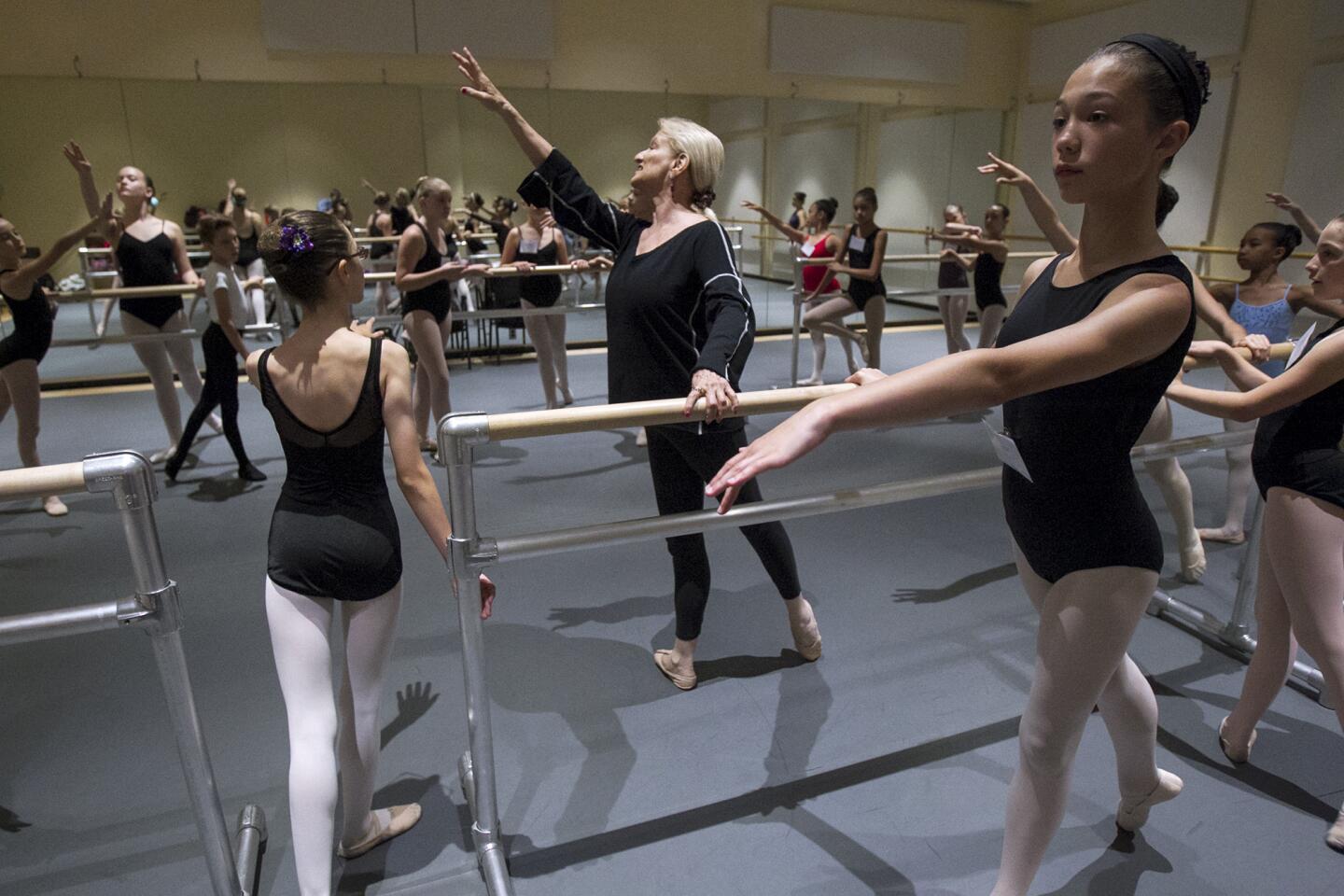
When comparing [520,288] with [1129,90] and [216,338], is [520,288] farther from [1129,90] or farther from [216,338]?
[1129,90]

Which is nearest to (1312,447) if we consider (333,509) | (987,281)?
(333,509)

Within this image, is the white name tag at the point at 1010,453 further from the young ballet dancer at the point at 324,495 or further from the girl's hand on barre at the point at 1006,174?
the girl's hand on barre at the point at 1006,174

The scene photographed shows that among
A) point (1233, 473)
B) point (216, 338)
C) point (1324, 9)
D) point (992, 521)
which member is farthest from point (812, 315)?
point (1324, 9)

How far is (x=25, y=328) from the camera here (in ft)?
11.8

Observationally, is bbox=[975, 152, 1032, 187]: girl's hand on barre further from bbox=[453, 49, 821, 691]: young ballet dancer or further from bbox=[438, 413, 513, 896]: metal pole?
bbox=[438, 413, 513, 896]: metal pole

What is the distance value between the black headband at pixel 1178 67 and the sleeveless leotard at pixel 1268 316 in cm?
258

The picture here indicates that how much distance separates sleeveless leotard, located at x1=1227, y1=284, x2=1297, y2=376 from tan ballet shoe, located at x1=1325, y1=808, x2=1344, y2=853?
6.09ft

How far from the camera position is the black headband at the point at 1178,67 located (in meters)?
1.04

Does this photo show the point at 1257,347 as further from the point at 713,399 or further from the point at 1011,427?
the point at 713,399

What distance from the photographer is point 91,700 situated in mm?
2416

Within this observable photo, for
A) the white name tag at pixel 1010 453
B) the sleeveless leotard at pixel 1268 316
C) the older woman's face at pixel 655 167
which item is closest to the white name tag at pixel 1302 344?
the white name tag at pixel 1010 453

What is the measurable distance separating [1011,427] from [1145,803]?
43.4 inches

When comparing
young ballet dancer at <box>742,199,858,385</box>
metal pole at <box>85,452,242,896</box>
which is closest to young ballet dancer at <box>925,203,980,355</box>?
young ballet dancer at <box>742,199,858,385</box>

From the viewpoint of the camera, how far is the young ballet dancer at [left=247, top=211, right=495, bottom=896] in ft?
4.88
